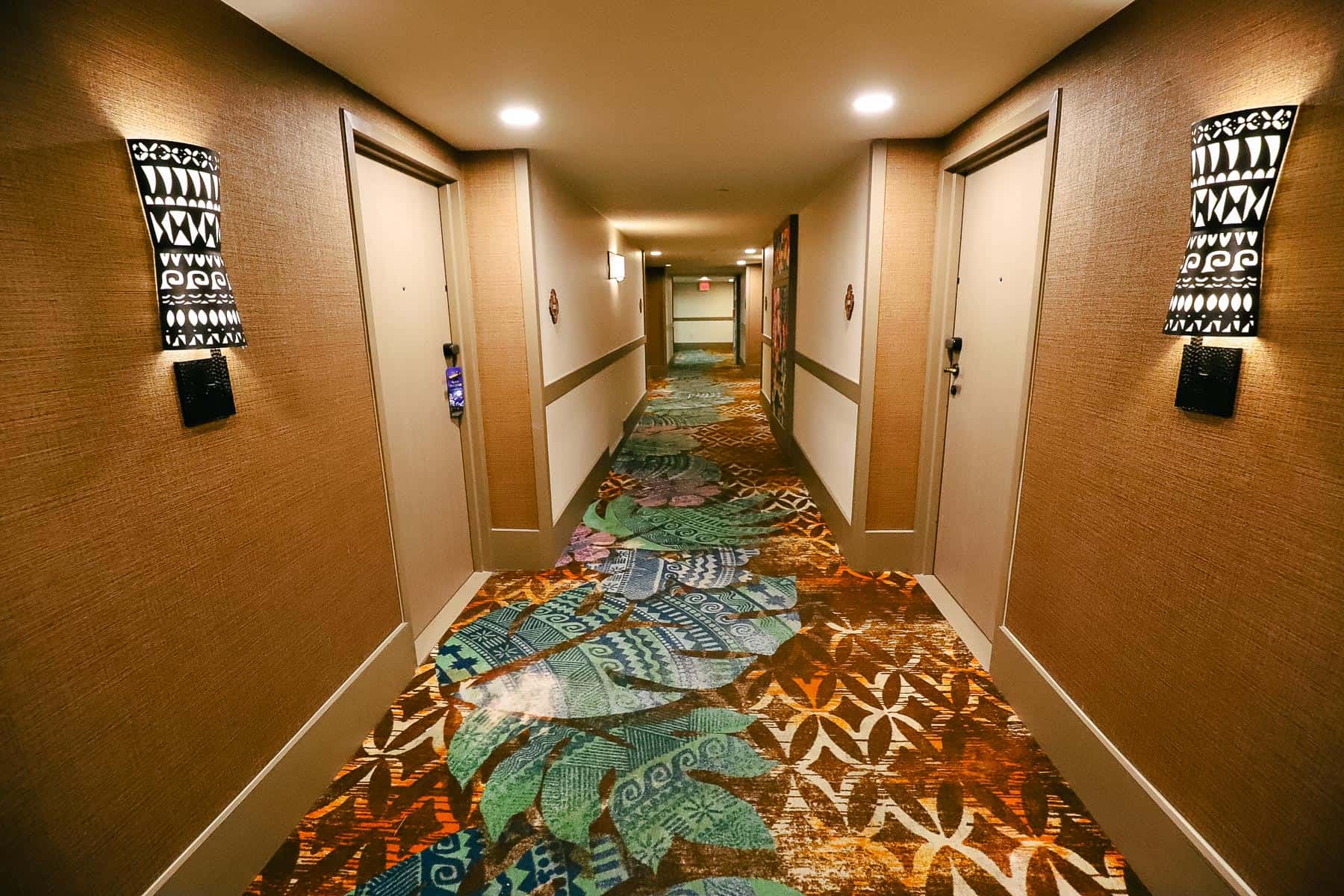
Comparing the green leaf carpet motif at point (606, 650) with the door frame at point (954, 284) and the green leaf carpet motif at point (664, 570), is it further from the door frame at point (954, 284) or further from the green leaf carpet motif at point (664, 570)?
the door frame at point (954, 284)

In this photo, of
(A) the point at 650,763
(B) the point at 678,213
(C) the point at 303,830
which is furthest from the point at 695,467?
(C) the point at 303,830

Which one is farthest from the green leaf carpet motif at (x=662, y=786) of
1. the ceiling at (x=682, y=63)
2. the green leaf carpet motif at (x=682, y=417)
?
the green leaf carpet motif at (x=682, y=417)

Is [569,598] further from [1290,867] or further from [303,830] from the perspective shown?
[1290,867]

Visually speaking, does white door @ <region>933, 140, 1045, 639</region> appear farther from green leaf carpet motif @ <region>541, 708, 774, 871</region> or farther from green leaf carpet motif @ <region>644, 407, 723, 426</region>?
green leaf carpet motif @ <region>644, 407, 723, 426</region>

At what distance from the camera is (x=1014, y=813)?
1.94m

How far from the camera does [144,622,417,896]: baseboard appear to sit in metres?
1.59

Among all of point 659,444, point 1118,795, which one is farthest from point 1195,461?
point 659,444

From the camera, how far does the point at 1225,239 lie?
1397mm

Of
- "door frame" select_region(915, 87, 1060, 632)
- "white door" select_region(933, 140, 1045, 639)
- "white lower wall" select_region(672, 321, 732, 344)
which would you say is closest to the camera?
"door frame" select_region(915, 87, 1060, 632)

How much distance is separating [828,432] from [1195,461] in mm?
2968

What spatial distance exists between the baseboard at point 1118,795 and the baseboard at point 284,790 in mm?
2500

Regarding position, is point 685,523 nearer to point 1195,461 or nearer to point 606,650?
point 606,650

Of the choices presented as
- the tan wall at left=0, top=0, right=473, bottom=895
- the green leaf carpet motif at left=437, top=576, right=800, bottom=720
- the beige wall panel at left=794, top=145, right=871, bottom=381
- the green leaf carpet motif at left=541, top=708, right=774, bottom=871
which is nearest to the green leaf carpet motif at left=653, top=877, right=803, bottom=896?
the green leaf carpet motif at left=541, top=708, right=774, bottom=871

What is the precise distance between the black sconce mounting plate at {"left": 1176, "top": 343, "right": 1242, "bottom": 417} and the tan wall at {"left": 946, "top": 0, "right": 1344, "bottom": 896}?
0.02m
